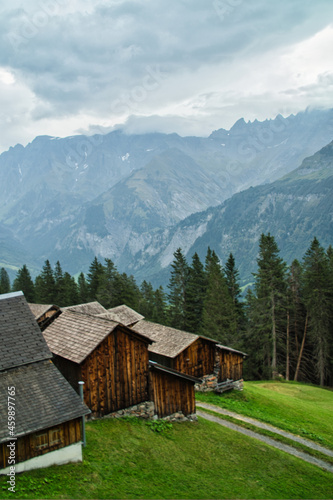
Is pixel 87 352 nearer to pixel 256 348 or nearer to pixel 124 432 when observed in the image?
pixel 124 432

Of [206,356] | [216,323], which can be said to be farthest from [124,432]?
[216,323]

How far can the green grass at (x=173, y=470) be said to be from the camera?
497 inches

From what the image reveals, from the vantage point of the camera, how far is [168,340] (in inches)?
1251

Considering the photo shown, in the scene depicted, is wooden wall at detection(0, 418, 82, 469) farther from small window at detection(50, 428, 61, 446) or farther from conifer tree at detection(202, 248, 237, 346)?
conifer tree at detection(202, 248, 237, 346)

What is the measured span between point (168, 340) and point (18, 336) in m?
18.0

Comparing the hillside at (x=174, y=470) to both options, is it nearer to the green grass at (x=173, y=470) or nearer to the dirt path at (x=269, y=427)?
the green grass at (x=173, y=470)

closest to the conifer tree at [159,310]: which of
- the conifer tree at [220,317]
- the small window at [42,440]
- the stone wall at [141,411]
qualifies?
the conifer tree at [220,317]

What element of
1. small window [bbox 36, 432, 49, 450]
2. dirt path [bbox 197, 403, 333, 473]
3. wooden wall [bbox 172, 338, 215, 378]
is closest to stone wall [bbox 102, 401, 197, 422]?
dirt path [bbox 197, 403, 333, 473]

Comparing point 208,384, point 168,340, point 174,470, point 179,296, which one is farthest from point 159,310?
point 174,470

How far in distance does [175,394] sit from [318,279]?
3202 centimetres

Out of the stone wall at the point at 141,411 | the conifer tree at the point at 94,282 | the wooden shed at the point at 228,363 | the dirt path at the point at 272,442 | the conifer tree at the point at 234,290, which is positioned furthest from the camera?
the conifer tree at the point at 94,282

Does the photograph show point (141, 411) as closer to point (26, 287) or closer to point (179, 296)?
point (179, 296)

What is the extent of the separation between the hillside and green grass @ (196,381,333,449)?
5.91 metres

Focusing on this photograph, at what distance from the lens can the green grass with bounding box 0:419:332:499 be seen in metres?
12.6
